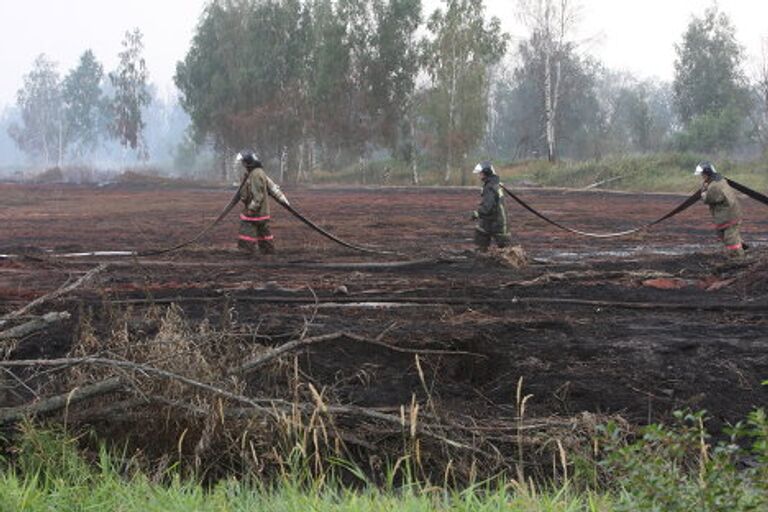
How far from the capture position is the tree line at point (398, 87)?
4394cm

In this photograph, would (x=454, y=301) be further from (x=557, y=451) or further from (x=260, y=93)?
(x=260, y=93)

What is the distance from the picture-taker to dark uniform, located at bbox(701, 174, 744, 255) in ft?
37.9

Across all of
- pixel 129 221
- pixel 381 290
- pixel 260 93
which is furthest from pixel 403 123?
pixel 381 290

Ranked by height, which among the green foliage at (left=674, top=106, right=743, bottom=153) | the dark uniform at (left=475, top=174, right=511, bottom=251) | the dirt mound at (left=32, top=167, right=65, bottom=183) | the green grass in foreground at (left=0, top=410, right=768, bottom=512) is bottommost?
the green grass in foreground at (left=0, top=410, right=768, bottom=512)

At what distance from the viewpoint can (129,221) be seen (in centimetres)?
2189

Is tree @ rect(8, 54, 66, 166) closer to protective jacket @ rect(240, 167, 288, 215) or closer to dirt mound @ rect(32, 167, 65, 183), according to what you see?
dirt mound @ rect(32, 167, 65, 183)

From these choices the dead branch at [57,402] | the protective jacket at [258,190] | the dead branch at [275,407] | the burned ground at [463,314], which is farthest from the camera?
the protective jacket at [258,190]

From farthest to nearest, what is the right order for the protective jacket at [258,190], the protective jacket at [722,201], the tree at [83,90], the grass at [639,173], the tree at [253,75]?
the tree at [83,90]
the tree at [253,75]
the grass at [639,173]
the protective jacket at [258,190]
the protective jacket at [722,201]

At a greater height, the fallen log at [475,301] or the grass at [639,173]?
the grass at [639,173]

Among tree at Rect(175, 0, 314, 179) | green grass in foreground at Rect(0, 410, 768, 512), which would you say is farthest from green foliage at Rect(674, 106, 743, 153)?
green grass in foreground at Rect(0, 410, 768, 512)

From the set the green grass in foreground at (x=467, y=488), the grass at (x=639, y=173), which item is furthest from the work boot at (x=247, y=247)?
the grass at (x=639, y=173)

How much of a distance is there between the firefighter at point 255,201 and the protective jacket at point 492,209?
9.37 ft

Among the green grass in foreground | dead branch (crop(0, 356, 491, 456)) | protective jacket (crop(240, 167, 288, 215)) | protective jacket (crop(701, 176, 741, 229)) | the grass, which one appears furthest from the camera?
the grass

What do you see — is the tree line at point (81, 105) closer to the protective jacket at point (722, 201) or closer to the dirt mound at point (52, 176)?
the dirt mound at point (52, 176)
